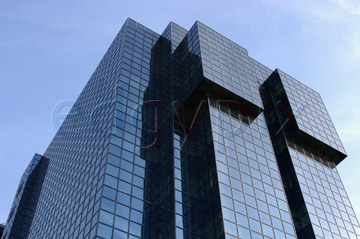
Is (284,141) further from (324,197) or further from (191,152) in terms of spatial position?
(191,152)

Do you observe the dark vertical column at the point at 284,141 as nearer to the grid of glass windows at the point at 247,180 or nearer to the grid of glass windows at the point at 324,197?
the grid of glass windows at the point at 324,197

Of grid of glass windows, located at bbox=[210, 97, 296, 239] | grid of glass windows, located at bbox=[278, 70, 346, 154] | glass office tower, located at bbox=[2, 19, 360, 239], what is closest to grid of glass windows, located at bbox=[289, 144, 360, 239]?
glass office tower, located at bbox=[2, 19, 360, 239]

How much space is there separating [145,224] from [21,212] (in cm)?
6483

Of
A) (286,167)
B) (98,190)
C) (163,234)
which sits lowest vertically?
(163,234)

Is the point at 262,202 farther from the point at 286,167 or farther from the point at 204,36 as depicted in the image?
the point at 204,36

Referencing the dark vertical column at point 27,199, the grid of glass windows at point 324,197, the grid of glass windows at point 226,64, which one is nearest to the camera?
the grid of glass windows at point 324,197

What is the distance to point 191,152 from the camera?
56.0m

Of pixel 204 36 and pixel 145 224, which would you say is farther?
pixel 204 36

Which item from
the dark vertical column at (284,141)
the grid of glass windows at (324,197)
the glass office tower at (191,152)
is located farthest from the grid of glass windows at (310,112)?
the grid of glass windows at (324,197)

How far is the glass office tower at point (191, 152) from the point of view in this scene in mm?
47375

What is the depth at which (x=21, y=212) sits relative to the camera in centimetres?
10094

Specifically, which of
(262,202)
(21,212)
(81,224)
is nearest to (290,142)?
(262,202)

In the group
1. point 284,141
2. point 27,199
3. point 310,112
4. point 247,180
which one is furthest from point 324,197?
point 27,199

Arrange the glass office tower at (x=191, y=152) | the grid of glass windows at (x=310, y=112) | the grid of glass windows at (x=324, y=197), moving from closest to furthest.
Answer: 1. the glass office tower at (x=191, y=152)
2. the grid of glass windows at (x=324, y=197)
3. the grid of glass windows at (x=310, y=112)
